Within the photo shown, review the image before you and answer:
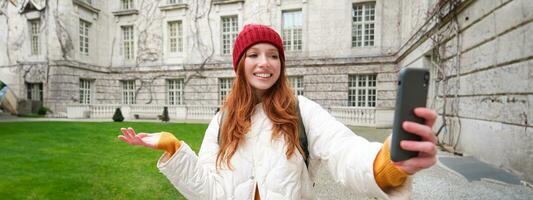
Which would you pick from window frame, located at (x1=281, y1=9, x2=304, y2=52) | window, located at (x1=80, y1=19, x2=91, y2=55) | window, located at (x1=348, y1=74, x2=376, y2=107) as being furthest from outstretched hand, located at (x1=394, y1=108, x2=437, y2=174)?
window, located at (x1=80, y1=19, x2=91, y2=55)

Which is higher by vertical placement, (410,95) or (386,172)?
(410,95)

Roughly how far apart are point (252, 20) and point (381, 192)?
56.5 ft

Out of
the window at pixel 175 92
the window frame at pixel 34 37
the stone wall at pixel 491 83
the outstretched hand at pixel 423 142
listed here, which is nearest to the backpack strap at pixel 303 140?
the outstretched hand at pixel 423 142

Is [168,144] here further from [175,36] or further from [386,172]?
[175,36]

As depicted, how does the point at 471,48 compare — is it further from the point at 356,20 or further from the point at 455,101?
the point at 356,20

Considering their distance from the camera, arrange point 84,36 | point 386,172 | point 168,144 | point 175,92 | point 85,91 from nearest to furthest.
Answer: point 386,172 → point 168,144 → point 84,36 → point 85,91 → point 175,92

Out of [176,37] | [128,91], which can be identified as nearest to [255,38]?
[176,37]

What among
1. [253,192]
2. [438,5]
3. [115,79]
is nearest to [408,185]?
[253,192]

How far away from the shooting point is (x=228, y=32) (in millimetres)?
18172

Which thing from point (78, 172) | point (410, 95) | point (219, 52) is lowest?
point (78, 172)

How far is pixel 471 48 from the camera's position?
232 inches

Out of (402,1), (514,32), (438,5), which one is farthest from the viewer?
(402,1)

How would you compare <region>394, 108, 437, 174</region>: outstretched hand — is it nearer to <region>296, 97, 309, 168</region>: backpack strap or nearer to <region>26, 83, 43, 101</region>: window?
<region>296, 97, 309, 168</region>: backpack strap

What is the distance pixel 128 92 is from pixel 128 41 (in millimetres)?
3973
